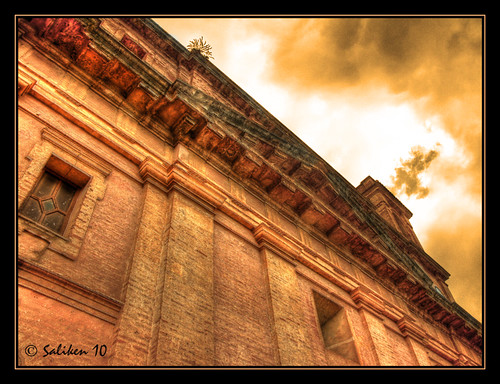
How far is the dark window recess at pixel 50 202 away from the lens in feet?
18.9

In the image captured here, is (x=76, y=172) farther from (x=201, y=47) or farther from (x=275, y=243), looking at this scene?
(x=201, y=47)

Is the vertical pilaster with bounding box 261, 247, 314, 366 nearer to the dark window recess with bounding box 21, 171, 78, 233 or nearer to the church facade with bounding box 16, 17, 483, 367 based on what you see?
the church facade with bounding box 16, 17, 483, 367

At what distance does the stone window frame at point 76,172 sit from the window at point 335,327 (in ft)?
18.7

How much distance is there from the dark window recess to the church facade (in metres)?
0.02

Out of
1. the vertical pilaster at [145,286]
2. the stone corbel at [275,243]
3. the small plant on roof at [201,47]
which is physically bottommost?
the vertical pilaster at [145,286]

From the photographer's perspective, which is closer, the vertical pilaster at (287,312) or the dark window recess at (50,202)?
the dark window recess at (50,202)

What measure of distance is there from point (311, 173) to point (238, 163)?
3.29 m

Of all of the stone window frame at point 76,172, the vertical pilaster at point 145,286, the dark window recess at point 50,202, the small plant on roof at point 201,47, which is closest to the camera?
the vertical pilaster at point 145,286

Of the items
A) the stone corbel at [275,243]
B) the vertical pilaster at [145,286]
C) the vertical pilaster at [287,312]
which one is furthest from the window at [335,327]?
the vertical pilaster at [145,286]

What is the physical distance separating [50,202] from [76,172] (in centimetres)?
69

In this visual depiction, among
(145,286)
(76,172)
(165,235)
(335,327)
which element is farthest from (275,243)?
(76,172)

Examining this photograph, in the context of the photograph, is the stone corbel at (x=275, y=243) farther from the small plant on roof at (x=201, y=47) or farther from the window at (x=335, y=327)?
the small plant on roof at (x=201, y=47)

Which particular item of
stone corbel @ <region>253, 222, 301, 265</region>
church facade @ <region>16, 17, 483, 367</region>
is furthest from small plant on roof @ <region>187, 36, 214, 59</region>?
stone corbel @ <region>253, 222, 301, 265</region>

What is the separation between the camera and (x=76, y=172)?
6574 millimetres
